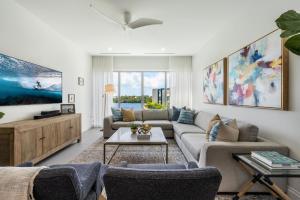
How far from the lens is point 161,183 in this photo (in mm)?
992

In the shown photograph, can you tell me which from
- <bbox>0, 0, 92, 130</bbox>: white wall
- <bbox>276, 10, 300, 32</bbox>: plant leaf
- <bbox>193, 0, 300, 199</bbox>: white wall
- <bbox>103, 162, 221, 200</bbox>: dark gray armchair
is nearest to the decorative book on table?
<bbox>193, 0, 300, 199</bbox>: white wall

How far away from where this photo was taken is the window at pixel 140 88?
23.6 ft

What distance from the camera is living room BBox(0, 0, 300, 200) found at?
1051 millimetres

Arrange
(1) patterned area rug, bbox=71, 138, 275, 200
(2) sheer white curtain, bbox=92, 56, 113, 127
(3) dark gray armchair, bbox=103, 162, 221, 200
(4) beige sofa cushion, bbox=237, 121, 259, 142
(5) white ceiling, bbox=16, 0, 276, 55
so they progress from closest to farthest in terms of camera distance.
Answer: (3) dark gray armchair, bbox=103, 162, 221, 200 < (4) beige sofa cushion, bbox=237, 121, 259, 142 < (5) white ceiling, bbox=16, 0, 276, 55 < (1) patterned area rug, bbox=71, 138, 275, 200 < (2) sheer white curtain, bbox=92, 56, 113, 127

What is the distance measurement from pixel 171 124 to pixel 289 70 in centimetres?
325

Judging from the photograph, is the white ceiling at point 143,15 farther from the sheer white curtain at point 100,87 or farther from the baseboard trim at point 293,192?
the baseboard trim at point 293,192

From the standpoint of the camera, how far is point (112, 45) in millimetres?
5434

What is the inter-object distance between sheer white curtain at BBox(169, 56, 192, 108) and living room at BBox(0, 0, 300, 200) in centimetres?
58

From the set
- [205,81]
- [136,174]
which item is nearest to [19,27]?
[136,174]

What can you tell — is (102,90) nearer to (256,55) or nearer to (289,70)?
(256,55)

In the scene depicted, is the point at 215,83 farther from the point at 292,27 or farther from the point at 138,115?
the point at 292,27

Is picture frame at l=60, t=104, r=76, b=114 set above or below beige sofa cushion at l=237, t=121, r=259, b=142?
above

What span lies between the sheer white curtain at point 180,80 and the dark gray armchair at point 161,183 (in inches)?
236

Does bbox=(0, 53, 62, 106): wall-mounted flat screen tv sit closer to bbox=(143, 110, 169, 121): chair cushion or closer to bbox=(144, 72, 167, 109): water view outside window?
bbox=(143, 110, 169, 121): chair cushion
